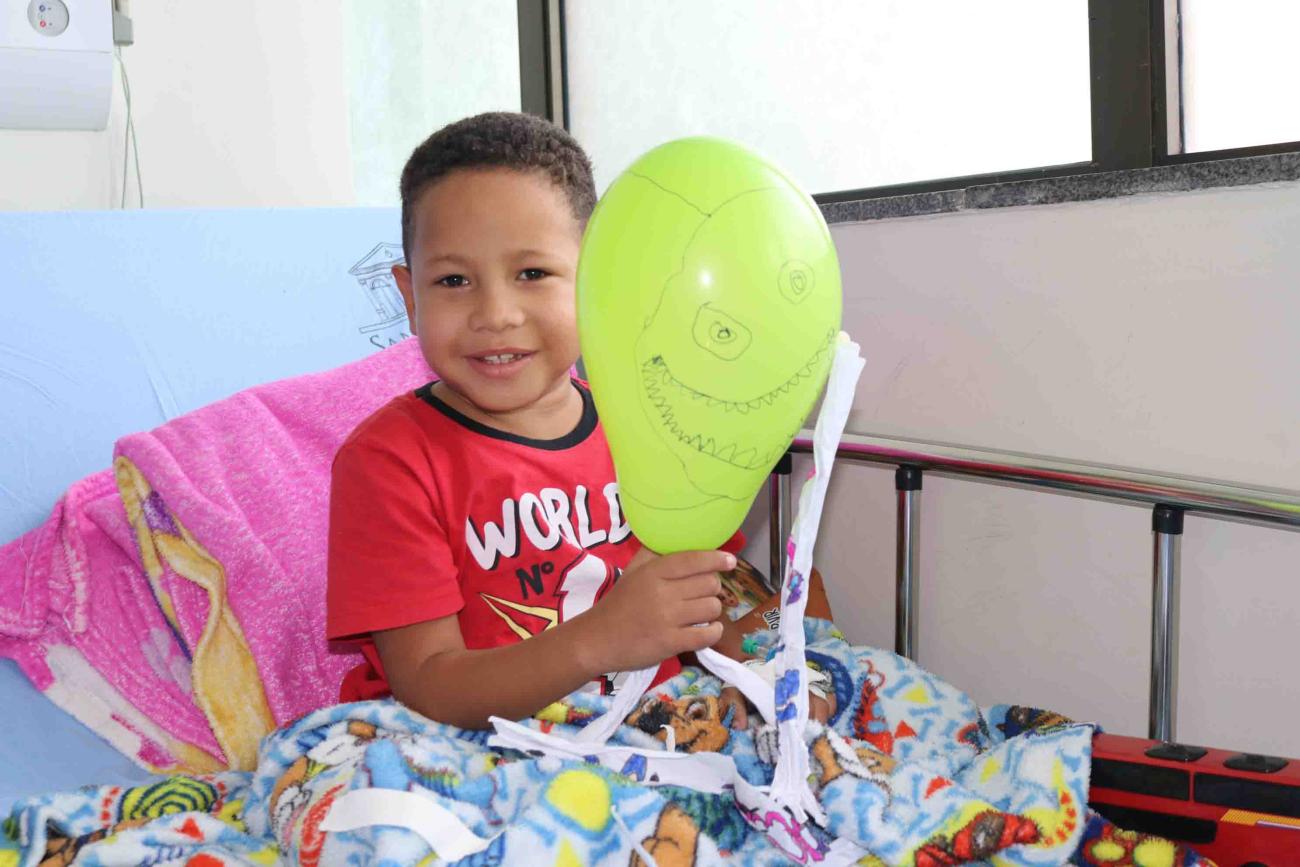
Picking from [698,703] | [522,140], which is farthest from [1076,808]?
[522,140]

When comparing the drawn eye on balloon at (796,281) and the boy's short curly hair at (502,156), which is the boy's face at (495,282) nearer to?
the boy's short curly hair at (502,156)

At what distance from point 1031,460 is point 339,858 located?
74 centimetres

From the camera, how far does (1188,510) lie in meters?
1.04

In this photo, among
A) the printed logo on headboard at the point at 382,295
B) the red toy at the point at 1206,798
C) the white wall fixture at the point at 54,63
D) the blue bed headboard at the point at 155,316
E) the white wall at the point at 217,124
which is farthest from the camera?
the white wall at the point at 217,124

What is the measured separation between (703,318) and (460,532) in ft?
1.41

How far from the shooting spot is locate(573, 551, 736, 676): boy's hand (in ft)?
2.60

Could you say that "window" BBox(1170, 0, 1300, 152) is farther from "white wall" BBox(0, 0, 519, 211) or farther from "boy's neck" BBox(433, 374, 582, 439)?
"white wall" BBox(0, 0, 519, 211)

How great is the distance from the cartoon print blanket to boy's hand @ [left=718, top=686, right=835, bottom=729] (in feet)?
0.05

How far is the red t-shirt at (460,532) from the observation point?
99 cm

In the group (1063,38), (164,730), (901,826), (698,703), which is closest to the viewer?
(901,826)

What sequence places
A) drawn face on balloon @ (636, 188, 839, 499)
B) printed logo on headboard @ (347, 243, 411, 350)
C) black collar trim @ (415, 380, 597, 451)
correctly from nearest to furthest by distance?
drawn face on balloon @ (636, 188, 839, 499), black collar trim @ (415, 380, 597, 451), printed logo on headboard @ (347, 243, 411, 350)

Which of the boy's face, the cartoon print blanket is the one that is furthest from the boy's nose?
the cartoon print blanket

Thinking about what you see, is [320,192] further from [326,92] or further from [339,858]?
[339,858]

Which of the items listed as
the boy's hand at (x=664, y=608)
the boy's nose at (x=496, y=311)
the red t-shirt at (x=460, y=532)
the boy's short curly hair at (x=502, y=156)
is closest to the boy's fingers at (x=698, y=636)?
the boy's hand at (x=664, y=608)
